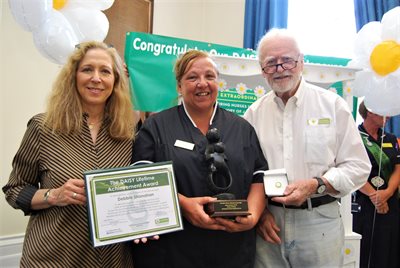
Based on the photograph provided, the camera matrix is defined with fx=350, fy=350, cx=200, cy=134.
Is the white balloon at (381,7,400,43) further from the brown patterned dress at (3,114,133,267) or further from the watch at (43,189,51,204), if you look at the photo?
the watch at (43,189,51,204)

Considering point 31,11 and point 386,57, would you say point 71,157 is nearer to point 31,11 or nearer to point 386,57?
point 31,11

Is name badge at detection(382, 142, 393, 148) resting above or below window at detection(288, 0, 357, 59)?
below

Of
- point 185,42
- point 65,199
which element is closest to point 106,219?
point 65,199

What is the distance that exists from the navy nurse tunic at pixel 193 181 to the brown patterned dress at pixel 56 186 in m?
0.16

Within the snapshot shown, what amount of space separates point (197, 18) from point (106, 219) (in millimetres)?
4154

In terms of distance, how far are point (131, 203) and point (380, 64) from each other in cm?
208

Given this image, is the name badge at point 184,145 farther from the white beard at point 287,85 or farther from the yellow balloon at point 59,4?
the yellow balloon at point 59,4

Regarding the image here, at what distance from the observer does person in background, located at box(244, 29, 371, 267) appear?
66.8 inches

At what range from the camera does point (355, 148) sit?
1.73m

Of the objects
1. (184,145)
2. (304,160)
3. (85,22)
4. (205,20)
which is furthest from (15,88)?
(205,20)

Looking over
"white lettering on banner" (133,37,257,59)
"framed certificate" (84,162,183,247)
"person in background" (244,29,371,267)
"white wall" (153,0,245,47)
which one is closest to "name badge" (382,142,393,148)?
"white lettering on banner" (133,37,257,59)

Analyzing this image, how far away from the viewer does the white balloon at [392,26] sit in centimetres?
246

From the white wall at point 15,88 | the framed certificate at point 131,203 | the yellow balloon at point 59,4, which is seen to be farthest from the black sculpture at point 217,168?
the white wall at point 15,88

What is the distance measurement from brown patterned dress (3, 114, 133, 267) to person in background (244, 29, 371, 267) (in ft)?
2.50
